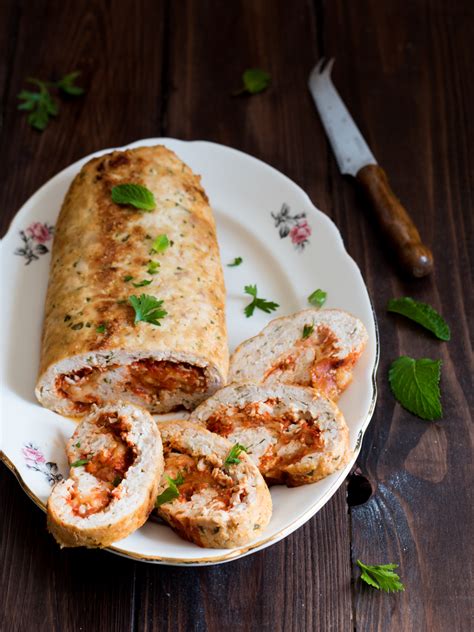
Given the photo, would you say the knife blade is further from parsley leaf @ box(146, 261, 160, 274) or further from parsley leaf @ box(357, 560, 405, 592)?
parsley leaf @ box(357, 560, 405, 592)

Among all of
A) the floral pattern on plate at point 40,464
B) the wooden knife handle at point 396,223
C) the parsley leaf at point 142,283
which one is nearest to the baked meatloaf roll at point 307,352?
the parsley leaf at point 142,283

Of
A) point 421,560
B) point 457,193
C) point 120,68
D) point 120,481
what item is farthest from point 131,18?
point 421,560

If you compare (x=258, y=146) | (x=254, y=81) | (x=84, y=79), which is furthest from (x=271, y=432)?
(x=84, y=79)

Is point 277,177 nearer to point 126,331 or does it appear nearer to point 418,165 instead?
point 418,165

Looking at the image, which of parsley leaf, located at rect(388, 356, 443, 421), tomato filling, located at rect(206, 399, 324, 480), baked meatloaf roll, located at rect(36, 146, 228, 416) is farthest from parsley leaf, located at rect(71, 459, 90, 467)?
parsley leaf, located at rect(388, 356, 443, 421)

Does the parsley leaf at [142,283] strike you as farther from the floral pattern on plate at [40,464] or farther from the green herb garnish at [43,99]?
the green herb garnish at [43,99]

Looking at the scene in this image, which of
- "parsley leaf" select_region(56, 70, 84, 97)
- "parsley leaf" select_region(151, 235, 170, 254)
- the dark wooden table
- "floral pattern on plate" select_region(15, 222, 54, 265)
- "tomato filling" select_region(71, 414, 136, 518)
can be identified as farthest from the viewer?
"parsley leaf" select_region(56, 70, 84, 97)
